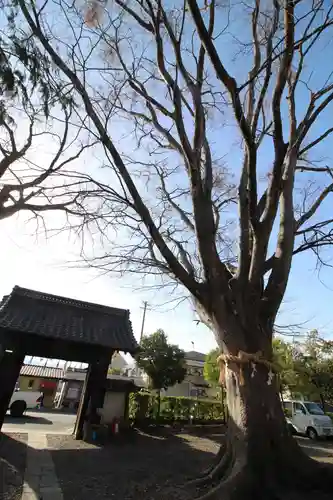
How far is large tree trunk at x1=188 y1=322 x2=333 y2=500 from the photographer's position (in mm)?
3289

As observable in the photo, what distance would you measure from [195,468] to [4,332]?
6394 millimetres

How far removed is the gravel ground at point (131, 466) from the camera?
4.20 meters

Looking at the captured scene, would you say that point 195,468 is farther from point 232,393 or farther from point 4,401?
point 4,401

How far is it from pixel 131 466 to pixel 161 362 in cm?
948

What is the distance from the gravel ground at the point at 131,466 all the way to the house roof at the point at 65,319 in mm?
2819

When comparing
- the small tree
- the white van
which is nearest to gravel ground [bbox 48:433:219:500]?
the small tree

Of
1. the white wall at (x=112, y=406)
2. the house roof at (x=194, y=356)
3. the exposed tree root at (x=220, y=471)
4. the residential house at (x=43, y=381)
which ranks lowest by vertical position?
the exposed tree root at (x=220, y=471)

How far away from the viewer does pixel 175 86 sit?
5039mm

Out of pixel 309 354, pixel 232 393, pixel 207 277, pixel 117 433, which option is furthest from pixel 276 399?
pixel 309 354

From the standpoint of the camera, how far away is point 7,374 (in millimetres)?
8508

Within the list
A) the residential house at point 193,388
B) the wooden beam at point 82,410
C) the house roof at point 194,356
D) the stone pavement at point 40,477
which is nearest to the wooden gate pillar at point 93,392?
the wooden beam at point 82,410

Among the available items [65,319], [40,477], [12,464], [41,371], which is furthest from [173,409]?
[41,371]

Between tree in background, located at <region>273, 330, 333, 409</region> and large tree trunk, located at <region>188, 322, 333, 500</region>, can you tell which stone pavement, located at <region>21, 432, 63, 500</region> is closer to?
large tree trunk, located at <region>188, 322, 333, 500</region>

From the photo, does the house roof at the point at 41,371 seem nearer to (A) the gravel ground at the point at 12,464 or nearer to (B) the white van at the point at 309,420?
(A) the gravel ground at the point at 12,464
